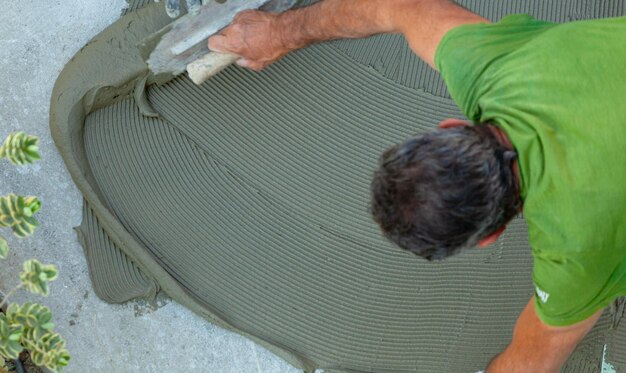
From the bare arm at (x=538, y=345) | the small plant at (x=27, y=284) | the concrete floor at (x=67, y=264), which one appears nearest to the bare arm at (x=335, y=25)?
the concrete floor at (x=67, y=264)

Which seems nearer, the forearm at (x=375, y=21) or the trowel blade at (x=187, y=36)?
the forearm at (x=375, y=21)

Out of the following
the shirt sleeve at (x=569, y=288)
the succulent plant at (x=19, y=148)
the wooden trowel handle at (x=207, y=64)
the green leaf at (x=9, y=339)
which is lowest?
the shirt sleeve at (x=569, y=288)

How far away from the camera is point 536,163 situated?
1247 millimetres

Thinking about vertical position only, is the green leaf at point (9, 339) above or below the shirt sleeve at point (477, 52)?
below

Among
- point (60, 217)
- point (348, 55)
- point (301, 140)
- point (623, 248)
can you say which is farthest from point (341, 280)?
point (623, 248)

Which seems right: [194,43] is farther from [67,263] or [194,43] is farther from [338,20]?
[67,263]

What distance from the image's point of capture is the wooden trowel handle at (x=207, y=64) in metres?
1.89

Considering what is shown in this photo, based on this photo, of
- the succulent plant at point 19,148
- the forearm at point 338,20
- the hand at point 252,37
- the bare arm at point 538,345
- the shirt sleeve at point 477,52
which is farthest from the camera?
the hand at point 252,37

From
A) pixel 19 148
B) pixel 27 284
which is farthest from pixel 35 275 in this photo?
pixel 19 148

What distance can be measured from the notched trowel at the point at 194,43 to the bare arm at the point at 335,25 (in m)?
0.03

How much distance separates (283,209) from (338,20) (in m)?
0.52

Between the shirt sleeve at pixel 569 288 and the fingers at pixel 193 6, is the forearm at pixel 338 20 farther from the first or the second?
the shirt sleeve at pixel 569 288

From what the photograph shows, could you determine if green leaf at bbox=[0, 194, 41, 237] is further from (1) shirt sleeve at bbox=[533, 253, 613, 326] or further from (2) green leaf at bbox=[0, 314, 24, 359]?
(1) shirt sleeve at bbox=[533, 253, 613, 326]

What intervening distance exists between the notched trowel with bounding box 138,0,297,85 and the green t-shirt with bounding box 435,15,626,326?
742mm
